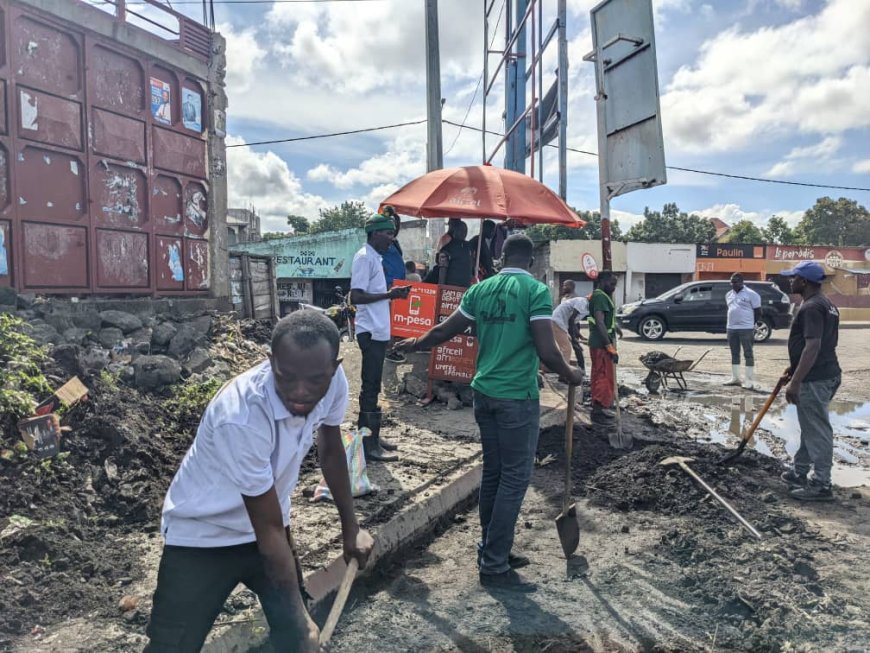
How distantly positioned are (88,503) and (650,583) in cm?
331

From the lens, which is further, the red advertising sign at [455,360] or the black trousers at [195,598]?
the red advertising sign at [455,360]

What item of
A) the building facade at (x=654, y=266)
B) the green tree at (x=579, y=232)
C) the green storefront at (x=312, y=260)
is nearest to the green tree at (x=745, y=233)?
the green tree at (x=579, y=232)

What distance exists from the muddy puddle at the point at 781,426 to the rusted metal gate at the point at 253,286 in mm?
7500

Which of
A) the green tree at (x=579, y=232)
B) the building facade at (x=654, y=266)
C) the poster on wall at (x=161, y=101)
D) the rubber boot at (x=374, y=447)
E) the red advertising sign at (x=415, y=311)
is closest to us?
the rubber boot at (x=374, y=447)

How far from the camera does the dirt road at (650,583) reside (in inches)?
109

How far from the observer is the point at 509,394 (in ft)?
10.6

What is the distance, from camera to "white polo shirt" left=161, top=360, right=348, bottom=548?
1.59 m

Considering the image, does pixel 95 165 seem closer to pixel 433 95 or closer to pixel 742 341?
pixel 433 95

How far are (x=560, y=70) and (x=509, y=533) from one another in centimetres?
823

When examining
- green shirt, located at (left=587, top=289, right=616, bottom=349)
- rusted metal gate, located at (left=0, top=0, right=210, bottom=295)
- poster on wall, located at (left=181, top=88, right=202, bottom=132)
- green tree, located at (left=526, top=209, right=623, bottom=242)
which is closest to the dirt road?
green shirt, located at (left=587, top=289, right=616, bottom=349)

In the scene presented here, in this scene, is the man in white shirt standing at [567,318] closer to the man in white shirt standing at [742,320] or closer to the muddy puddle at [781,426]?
the muddy puddle at [781,426]

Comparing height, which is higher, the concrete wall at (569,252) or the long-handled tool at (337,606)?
the concrete wall at (569,252)

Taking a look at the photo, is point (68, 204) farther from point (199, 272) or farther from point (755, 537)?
point (755, 537)

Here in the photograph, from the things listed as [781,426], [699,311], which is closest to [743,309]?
[781,426]
